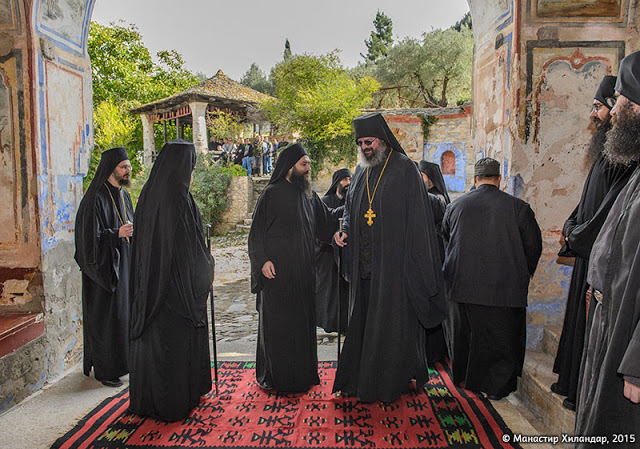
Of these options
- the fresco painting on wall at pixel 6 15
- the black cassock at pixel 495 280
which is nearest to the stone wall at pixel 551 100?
the black cassock at pixel 495 280

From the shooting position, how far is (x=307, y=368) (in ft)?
12.5

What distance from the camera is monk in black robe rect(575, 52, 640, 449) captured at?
73.9 inches

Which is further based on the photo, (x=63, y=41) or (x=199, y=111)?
(x=199, y=111)

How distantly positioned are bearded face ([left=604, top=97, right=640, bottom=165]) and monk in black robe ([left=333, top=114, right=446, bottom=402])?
1495 millimetres

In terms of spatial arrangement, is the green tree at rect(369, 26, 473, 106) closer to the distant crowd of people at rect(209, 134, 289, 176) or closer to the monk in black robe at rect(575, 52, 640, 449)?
the distant crowd of people at rect(209, 134, 289, 176)

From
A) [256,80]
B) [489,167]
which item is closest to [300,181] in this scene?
[489,167]

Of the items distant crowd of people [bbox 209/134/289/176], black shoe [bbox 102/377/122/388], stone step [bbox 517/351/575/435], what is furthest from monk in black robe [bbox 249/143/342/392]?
distant crowd of people [bbox 209/134/289/176]

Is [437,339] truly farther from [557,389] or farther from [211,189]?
[211,189]

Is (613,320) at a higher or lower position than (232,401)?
higher

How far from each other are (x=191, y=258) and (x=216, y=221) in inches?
571

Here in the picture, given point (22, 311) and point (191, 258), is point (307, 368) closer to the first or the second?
point (191, 258)

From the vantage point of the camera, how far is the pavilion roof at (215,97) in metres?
20.3

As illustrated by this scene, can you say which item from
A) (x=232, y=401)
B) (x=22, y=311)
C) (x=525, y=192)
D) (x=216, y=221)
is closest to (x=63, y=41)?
(x=22, y=311)

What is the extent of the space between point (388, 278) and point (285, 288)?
0.91 meters
